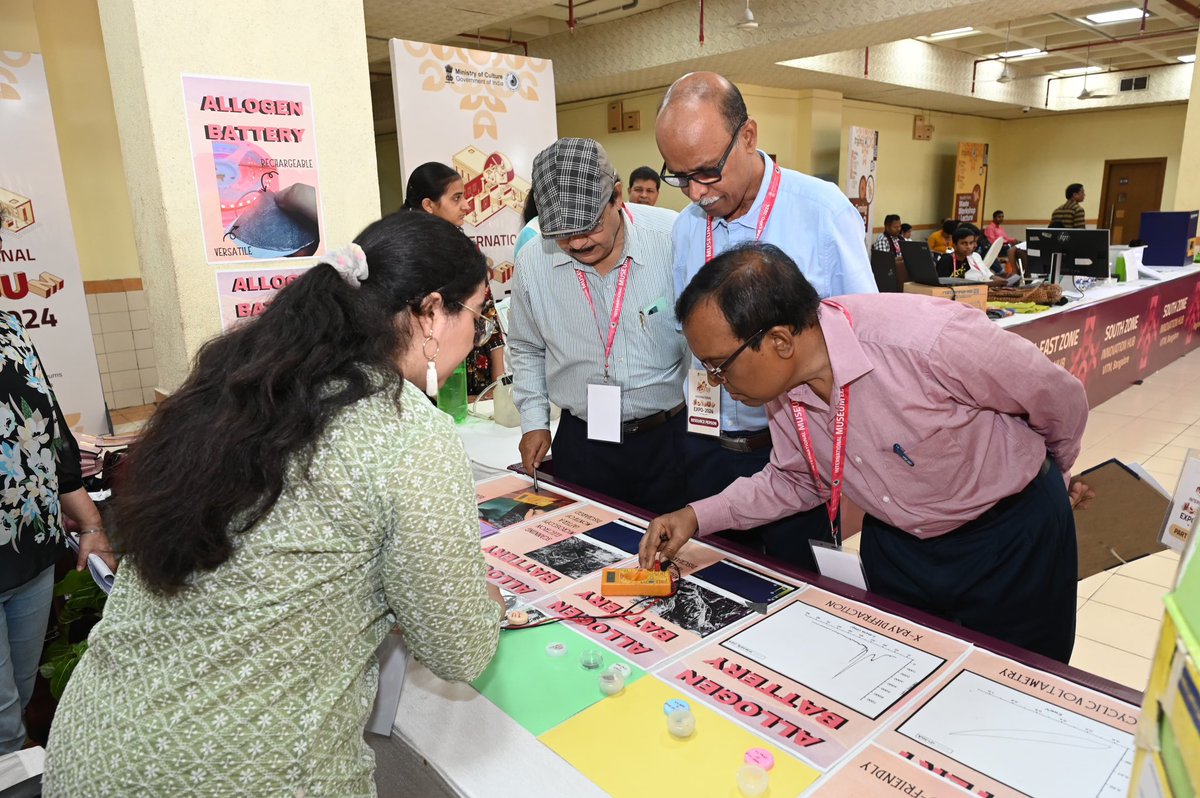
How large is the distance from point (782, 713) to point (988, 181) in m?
16.5

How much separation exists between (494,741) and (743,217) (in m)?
1.32

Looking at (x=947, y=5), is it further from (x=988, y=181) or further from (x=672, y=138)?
(x=988, y=181)

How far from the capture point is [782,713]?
41.6 inches

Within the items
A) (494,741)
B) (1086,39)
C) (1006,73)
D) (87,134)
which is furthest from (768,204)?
(1006,73)

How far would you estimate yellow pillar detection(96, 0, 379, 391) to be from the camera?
2.31m

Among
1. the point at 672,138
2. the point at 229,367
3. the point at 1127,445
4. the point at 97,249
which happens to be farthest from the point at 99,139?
the point at 1127,445

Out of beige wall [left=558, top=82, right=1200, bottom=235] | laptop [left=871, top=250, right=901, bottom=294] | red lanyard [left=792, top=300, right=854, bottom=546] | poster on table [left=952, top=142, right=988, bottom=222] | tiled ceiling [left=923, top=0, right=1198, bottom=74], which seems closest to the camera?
red lanyard [left=792, top=300, right=854, bottom=546]

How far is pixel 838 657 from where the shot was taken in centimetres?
117

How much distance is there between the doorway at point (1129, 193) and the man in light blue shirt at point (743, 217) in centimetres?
1461

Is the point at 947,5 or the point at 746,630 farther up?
the point at 947,5

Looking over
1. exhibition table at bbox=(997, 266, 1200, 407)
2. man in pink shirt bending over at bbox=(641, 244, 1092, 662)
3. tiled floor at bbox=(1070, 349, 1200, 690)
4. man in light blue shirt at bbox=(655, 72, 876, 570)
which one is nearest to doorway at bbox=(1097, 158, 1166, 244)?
exhibition table at bbox=(997, 266, 1200, 407)

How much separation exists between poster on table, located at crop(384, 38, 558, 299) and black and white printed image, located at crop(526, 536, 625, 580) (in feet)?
8.31

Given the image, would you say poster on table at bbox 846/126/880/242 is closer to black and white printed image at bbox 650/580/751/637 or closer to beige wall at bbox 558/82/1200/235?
beige wall at bbox 558/82/1200/235

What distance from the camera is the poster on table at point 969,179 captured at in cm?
1304
